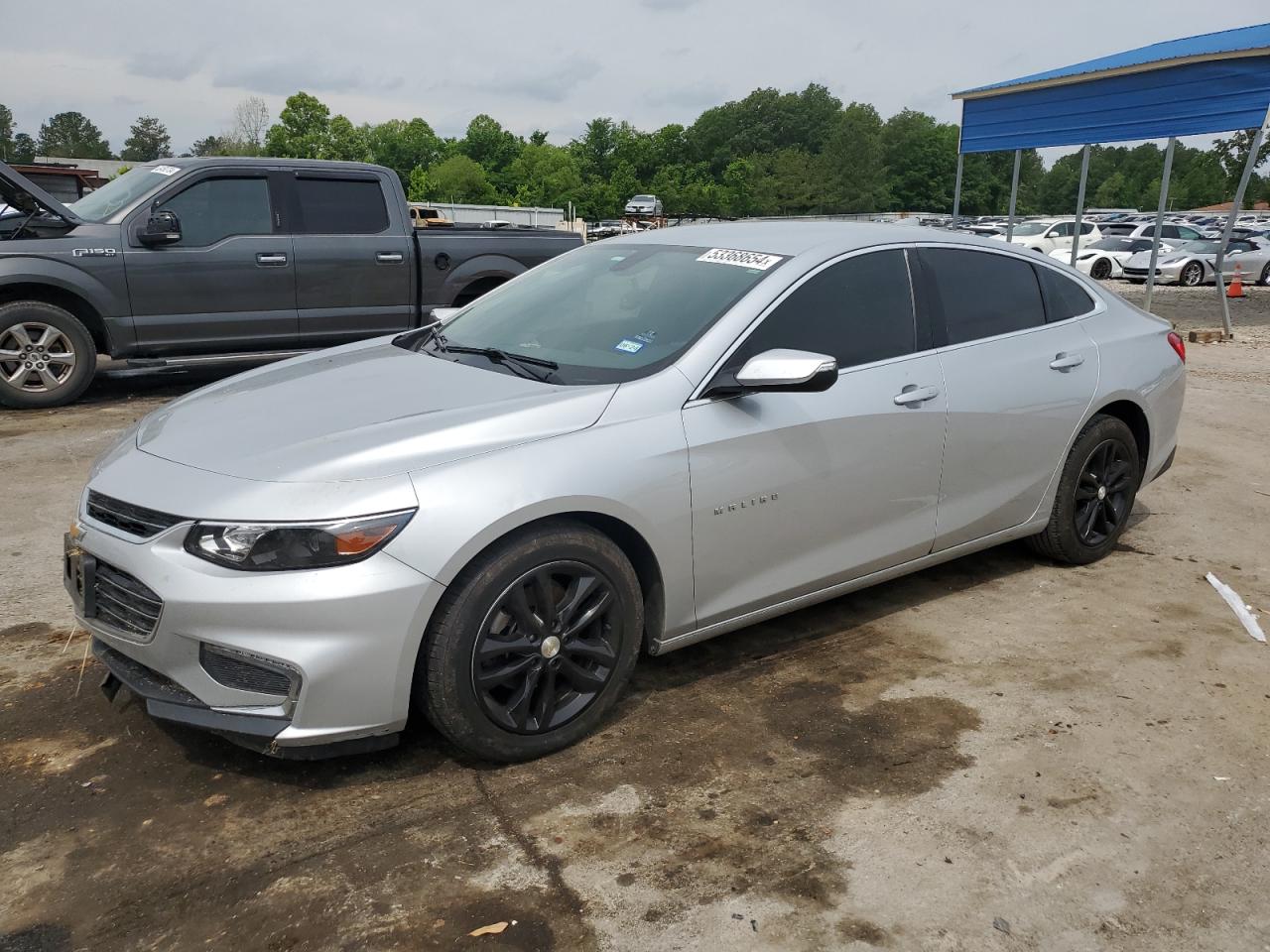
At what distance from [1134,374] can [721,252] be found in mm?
2202

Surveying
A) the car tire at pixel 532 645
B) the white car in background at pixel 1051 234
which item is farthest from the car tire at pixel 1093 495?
the white car in background at pixel 1051 234

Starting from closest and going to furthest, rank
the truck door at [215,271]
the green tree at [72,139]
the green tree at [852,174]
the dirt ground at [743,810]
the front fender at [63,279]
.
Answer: the dirt ground at [743,810] < the front fender at [63,279] < the truck door at [215,271] < the green tree at [852,174] < the green tree at [72,139]

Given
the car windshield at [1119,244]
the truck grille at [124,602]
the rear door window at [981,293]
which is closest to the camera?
the truck grille at [124,602]

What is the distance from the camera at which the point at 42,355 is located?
8008mm

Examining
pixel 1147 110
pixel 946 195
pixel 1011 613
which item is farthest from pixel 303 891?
pixel 946 195

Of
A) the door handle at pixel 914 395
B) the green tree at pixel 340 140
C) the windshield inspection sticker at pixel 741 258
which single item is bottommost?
the door handle at pixel 914 395

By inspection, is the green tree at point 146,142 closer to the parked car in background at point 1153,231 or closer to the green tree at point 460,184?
the green tree at point 460,184

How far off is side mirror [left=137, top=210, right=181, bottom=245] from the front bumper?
6.02m

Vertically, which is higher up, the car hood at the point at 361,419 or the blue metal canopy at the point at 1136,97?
the blue metal canopy at the point at 1136,97

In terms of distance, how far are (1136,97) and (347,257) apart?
11525 millimetres

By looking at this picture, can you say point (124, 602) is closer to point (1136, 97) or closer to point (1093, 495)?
point (1093, 495)

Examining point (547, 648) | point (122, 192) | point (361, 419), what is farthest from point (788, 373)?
point (122, 192)

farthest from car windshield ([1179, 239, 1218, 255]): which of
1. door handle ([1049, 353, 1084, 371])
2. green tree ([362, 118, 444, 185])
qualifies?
green tree ([362, 118, 444, 185])

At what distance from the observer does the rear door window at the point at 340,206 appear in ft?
29.0
